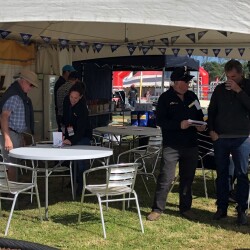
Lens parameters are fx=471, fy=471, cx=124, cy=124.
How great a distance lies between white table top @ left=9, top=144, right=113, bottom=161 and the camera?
171 inches

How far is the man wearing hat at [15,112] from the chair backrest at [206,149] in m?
2.14

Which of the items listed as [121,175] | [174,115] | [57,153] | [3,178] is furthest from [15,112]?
[174,115]

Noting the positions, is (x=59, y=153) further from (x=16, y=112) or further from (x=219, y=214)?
(x=219, y=214)

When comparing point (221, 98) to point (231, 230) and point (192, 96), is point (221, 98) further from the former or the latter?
point (231, 230)

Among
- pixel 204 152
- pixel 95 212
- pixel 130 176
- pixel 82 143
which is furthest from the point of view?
pixel 204 152

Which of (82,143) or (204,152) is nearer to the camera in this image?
(82,143)

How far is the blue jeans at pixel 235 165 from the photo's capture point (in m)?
4.61

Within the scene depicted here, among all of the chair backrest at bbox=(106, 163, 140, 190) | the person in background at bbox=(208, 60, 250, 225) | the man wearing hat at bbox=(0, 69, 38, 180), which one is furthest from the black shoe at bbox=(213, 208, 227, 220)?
the man wearing hat at bbox=(0, 69, 38, 180)

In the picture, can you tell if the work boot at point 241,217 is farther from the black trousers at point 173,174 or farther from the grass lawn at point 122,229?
the black trousers at point 173,174

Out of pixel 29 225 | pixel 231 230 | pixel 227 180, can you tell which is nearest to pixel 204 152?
pixel 227 180

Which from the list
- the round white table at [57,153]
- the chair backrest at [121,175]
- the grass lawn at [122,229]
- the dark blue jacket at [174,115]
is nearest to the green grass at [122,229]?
the grass lawn at [122,229]

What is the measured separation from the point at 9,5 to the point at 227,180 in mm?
2709

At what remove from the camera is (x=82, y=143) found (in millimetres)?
5508

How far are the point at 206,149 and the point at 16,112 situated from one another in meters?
2.34
